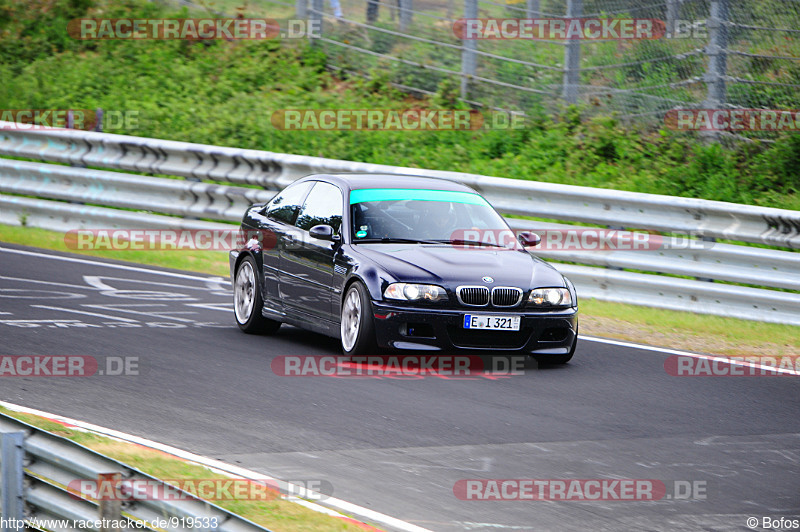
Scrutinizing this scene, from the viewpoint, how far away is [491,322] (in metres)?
9.82

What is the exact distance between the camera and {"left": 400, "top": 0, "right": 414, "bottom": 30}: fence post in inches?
824

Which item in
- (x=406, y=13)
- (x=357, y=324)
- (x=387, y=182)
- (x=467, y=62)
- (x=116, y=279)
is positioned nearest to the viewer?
(x=357, y=324)

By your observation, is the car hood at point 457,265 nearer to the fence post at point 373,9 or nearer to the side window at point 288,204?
the side window at point 288,204

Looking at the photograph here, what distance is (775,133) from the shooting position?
16969mm

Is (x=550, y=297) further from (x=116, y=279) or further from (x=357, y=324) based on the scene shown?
(x=116, y=279)

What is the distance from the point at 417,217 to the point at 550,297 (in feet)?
5.01

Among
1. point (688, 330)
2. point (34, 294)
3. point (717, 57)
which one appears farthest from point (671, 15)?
point (34, 294)

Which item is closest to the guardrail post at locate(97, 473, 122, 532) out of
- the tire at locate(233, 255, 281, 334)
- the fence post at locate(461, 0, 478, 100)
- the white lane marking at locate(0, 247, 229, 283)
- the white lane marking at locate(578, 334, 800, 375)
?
the tire at locate(233, 255, 281, 334)

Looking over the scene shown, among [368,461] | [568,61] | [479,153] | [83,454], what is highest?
[568,61]

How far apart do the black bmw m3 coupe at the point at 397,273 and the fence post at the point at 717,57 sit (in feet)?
20.5

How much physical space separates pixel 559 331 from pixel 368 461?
357cm

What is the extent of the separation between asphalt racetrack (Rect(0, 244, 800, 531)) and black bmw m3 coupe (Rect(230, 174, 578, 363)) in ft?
1.13

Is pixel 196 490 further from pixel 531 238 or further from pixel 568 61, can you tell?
pixel 568 61

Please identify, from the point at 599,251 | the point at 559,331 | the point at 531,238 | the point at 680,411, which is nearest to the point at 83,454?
the point at 680,411
